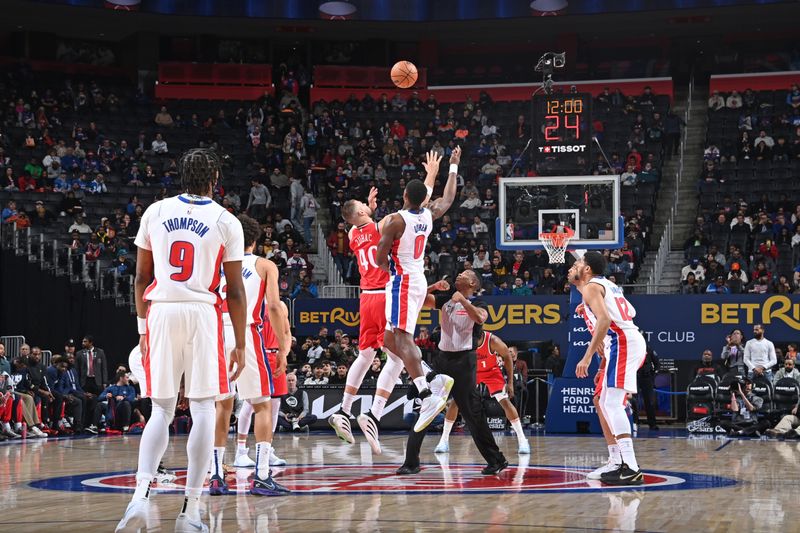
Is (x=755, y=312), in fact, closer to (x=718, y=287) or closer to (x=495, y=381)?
(x=718, y=287)

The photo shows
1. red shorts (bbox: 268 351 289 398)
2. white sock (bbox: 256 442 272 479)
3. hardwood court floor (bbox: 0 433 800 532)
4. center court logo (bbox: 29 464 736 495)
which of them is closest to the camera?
hardwood court floor (bbox: 0 433 800 532)

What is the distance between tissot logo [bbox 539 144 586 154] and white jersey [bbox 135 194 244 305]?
50.6 ft

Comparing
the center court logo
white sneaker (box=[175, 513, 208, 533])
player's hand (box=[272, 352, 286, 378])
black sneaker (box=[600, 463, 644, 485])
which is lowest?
the center court logo

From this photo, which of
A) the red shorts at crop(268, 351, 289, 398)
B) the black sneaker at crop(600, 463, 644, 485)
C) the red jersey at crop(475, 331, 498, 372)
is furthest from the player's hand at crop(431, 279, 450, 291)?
the red jersey at crop(475, 331, 498, 372)

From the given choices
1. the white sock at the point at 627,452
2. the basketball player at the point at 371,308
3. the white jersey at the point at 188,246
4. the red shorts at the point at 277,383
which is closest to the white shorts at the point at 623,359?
the white sock at the point at 627,452

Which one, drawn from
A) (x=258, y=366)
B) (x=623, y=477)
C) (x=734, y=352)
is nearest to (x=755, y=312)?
(x=734, y=352)

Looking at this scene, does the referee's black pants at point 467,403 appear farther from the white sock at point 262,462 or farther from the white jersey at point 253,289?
the white jersey at point 253,289

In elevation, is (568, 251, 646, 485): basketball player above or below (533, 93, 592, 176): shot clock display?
below

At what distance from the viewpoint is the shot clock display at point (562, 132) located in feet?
69.1

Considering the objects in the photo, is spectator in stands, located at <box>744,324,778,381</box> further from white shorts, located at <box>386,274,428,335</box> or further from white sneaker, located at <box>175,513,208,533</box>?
white sneaker, located at <box>175,513,208,533</box>

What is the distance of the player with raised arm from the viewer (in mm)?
9539

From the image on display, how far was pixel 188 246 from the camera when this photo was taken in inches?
248

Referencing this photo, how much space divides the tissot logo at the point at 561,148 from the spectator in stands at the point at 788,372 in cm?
570

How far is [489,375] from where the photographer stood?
48.1ft
